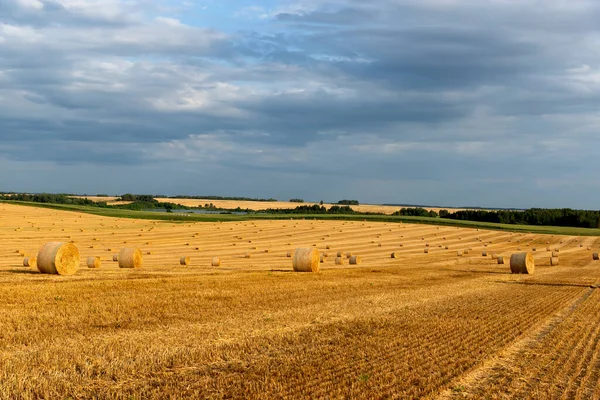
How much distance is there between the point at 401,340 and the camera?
41.4 feet

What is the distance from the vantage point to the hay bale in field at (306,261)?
30.9 metres

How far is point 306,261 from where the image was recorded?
30.9 meters

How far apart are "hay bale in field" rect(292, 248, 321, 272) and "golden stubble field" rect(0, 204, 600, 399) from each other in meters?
1.60

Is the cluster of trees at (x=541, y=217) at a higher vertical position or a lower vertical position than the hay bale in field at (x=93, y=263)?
higher

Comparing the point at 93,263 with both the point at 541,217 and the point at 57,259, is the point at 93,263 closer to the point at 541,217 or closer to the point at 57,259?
the point at 57,259

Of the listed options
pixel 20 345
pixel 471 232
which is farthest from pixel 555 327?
pixel 471 232

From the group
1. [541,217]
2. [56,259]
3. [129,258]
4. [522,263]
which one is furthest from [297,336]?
[541,217]

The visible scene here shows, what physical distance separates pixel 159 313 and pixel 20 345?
460cm

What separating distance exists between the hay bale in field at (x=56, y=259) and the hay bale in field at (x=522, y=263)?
2373 centimetres

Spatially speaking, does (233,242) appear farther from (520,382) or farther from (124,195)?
(124,195)

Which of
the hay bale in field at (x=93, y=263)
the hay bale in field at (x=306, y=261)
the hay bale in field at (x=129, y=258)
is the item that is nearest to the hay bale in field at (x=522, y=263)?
the hay bale in field at (x=306, y=261)

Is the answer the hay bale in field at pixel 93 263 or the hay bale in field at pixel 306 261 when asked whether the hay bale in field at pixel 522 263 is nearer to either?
the hay bale in field at pixel 306 261

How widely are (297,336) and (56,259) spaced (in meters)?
15.5

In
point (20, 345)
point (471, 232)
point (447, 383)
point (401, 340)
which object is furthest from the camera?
point (471, 232)
